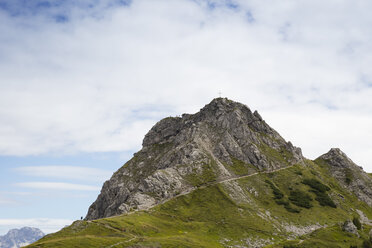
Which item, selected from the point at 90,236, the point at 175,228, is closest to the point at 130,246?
the point at 90,236

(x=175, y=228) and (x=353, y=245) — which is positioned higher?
(x=175, y=228)

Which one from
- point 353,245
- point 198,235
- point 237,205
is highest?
point 237,205

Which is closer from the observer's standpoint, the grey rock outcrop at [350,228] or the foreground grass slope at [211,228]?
the foreground grass slope at [211,228]

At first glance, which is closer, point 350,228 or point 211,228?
point 350,228

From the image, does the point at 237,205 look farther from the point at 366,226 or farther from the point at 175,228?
the point at 366,226

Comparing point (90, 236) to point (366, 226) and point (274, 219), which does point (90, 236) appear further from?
point (366, 226)

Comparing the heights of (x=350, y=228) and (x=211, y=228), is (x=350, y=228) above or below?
below

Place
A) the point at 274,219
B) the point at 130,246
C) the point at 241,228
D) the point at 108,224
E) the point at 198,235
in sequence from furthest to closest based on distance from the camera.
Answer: the point at 274,219
the point at 241,228
the point at 198,235
the point at 108,224
the point at 130,246

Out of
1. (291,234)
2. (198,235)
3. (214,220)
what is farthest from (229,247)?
(291,234)

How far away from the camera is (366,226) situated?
645 feet

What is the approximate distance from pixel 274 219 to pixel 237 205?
20.5 m

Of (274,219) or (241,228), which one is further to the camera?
(274,219)

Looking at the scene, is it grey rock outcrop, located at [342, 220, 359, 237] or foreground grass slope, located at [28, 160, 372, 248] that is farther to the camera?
grey rock outcrop, located at [342, 220, 359, 237]

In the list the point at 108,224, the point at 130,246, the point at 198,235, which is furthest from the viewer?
the point at 198,235
